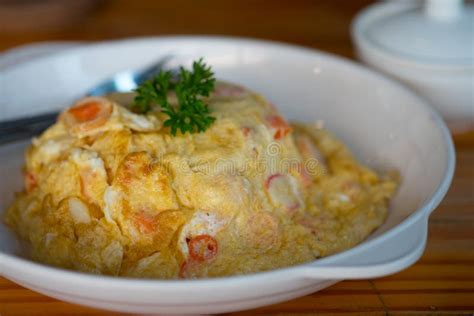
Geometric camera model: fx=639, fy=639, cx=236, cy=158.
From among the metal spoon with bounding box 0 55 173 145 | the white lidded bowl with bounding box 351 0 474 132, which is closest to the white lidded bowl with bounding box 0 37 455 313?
the metal spoon with bounding box 0 55 173 145

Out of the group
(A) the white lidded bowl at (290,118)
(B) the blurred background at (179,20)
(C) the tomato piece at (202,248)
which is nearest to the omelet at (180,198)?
(C) the tomato piece at (202,248)

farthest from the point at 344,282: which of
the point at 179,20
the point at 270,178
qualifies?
the point at 179,20

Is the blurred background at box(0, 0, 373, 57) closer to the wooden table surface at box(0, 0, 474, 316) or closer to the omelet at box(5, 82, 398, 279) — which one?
the wooden table surface at box(0, 0, 474, 316)

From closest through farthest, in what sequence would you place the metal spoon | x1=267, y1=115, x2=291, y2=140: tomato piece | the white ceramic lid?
x1=267, y1=115, x2=291, y2=140: tomato piece < the metal spoon < the white ceramic lid

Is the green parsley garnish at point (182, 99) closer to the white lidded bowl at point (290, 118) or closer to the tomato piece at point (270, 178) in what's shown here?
the tomato piece at point (270, 178)

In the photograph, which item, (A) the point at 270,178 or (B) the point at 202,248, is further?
(A) the point at 270,178

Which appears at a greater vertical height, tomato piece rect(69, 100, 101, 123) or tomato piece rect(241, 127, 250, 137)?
tomato piece rect(69, 100, 101, 123)

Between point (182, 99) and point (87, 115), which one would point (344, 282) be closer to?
point (182, 99)
